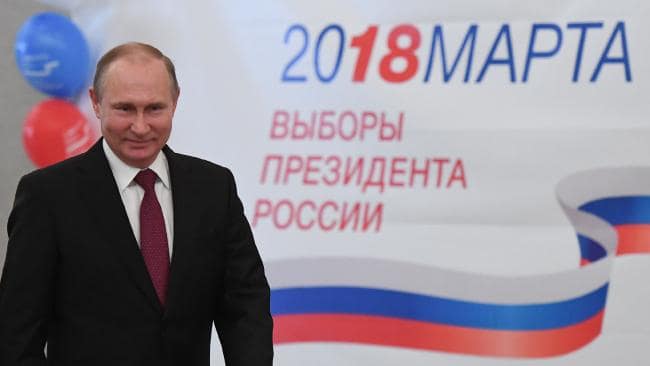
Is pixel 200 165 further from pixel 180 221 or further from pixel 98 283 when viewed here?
pixel 98 283

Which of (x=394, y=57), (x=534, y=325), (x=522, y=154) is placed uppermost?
(x=394, y=57)

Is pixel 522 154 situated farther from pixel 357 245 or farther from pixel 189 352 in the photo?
pixel 189 352

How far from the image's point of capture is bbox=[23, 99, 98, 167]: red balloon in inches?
115

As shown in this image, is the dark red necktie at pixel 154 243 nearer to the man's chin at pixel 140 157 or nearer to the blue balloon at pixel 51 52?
the man's chin at pixel 140 157

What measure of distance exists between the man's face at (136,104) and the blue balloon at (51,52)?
154 centimetres

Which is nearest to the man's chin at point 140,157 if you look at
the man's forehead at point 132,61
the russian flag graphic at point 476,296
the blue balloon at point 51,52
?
the man's forehead at point 132,61

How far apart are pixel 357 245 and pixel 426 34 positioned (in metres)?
0.66

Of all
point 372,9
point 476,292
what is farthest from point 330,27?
point 476,292

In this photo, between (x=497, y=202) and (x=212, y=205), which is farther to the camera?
(x=497, y=202)

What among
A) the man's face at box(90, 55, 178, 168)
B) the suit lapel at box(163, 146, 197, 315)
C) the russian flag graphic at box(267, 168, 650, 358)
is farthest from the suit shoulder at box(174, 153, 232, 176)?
the russian flag graphic at box(267, 168, 650, 358)

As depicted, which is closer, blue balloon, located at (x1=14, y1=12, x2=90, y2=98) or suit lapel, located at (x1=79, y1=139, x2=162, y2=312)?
suit lapel, located at (x1=79, y1=139, x2=162, y2=312)

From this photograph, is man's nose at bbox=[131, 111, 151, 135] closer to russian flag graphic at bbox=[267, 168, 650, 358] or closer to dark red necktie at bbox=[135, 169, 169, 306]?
dark red necktie at bbox=[135, 169, 169, 306]

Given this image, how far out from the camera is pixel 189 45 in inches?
116

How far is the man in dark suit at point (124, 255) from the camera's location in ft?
4.55
